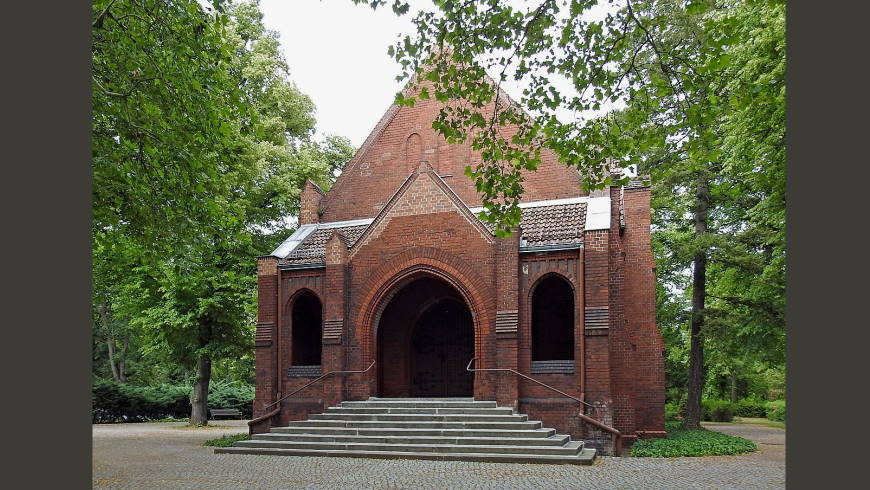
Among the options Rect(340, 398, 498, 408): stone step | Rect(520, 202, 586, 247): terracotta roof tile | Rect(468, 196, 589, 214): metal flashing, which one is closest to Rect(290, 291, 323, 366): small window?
Rect(340, 398, 498, 408): stone step

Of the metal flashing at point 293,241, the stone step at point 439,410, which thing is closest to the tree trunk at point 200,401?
the metal flashing at point 293,241

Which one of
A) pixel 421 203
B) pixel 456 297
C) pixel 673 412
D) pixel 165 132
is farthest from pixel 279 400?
pixel 673 412

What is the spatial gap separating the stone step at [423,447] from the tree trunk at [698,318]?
8.63 meters

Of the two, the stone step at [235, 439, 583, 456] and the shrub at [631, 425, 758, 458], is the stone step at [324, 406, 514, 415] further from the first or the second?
the shrub at [631, 425, 758, 458]

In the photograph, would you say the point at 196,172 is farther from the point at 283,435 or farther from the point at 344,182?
the point at 344,182

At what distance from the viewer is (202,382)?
2397cm

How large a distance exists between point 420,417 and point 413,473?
3.31 metres

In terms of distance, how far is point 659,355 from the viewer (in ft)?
54.4

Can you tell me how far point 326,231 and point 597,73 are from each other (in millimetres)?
11513

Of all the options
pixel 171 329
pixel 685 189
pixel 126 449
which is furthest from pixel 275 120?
pixel 685 189

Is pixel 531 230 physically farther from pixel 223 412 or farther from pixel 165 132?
pixel 223 412

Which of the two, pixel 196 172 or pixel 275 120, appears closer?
pixel 196 172

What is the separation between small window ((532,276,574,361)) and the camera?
17.2m

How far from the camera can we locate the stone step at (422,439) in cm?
1364
